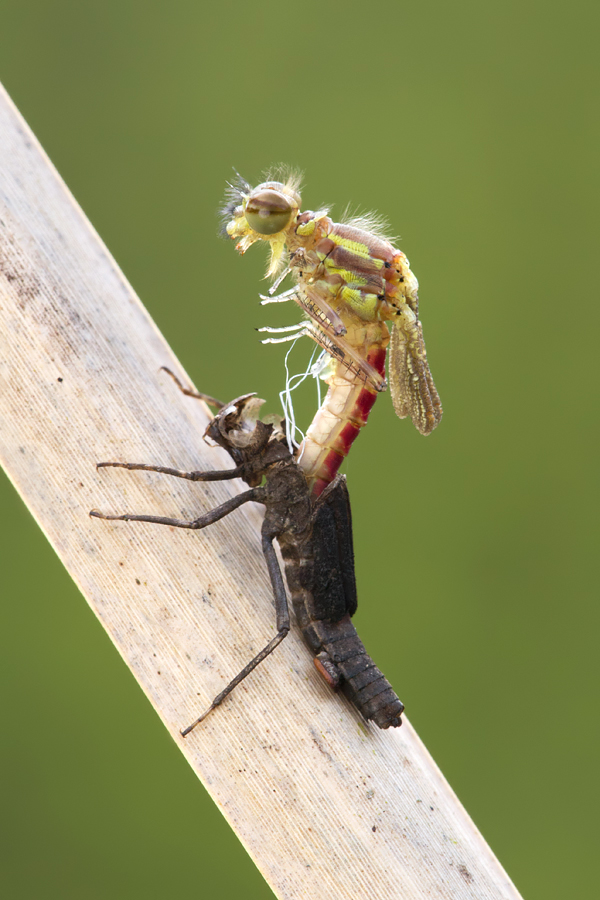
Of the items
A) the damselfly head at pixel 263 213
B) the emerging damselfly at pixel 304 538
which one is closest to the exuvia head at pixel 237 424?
the emerging damselfly at pixel 304 538

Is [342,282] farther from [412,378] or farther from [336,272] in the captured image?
[412,378]

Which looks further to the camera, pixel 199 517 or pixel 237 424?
Answer: pixel 237 424

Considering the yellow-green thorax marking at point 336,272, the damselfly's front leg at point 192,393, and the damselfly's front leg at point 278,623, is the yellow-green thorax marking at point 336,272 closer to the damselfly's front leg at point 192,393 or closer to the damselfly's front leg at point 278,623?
the damselfly's front leg at point 192,393

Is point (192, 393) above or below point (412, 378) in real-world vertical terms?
below

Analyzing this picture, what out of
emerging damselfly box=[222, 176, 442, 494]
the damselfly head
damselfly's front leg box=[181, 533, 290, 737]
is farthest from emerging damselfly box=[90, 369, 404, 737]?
the damselfly head

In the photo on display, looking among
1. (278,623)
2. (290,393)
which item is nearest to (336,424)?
(290,393)

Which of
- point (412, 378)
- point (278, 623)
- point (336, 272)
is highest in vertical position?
point (336, 272)
